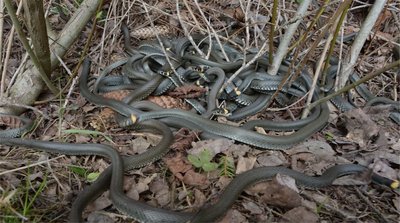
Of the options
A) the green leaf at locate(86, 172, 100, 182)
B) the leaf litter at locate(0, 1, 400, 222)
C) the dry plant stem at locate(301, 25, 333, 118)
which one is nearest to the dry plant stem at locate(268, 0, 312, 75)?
the dry plant stem at locate(301, 25, 333, 118)

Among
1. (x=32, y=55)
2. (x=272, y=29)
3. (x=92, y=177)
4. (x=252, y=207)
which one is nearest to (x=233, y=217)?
(x=252, y=207)

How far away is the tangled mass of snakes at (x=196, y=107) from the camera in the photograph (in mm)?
3527

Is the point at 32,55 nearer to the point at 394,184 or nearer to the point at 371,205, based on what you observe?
the point at 371,205

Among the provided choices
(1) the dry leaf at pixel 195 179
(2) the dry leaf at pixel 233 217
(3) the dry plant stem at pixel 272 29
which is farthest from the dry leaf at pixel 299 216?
(3) the dry plant stem at pixel 272 29

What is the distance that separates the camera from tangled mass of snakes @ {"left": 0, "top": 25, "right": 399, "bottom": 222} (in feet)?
11.6

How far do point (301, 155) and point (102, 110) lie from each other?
2374 millimetres

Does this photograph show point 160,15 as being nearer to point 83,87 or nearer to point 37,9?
point 83,87

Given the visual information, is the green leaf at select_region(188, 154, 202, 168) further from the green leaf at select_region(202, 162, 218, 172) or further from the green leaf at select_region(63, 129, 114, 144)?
the green leaf at select_region(63, 129, 114, 144)

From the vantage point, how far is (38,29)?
4.25 meters

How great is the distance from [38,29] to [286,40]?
110 inches

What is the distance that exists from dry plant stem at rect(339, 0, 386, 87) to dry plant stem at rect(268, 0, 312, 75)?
2.70 ft

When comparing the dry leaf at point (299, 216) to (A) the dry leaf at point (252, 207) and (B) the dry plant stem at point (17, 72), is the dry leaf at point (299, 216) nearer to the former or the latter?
(A) the dry leaf at point (252, 207)

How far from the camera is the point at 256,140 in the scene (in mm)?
4105

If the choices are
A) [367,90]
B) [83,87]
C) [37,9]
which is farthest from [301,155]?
[37,9]
